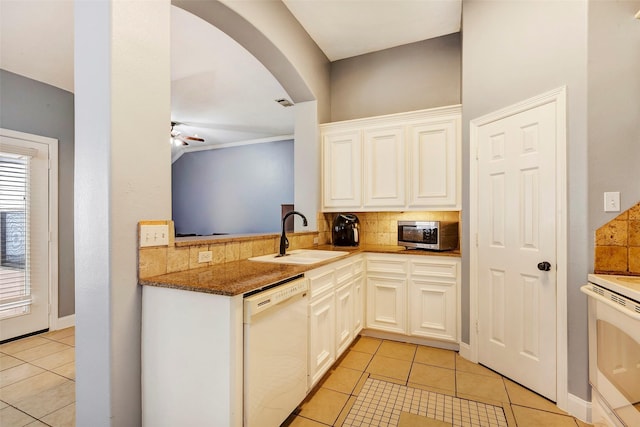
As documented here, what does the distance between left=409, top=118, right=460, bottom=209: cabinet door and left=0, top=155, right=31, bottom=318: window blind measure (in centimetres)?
390

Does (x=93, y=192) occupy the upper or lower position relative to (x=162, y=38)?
lower

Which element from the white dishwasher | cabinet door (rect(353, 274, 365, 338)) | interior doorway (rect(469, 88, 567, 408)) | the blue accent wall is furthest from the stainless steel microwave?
the blue accent wall

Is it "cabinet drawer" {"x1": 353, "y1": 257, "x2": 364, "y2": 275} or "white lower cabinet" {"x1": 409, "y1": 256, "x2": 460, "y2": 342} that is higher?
"cabinet drawer" {"x1": 353, "y1": 257, "x2": 364, "y2": 275}

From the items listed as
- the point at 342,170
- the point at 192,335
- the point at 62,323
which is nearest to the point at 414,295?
the point at 342,170

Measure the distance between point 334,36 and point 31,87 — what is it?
3.20 m

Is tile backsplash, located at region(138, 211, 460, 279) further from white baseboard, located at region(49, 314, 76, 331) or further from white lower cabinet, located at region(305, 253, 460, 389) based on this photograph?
white baseboard, located at region(49, 314, 76, 331)

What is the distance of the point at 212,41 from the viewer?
297 centimetres

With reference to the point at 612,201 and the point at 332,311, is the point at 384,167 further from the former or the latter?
the point at 612,201

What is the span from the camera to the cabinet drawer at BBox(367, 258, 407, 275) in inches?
112

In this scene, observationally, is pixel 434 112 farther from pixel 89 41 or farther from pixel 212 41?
pixel 89 41

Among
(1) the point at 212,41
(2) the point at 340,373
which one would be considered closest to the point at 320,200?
(2) the point at 340,373

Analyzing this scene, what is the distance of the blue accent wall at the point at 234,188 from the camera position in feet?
21.3

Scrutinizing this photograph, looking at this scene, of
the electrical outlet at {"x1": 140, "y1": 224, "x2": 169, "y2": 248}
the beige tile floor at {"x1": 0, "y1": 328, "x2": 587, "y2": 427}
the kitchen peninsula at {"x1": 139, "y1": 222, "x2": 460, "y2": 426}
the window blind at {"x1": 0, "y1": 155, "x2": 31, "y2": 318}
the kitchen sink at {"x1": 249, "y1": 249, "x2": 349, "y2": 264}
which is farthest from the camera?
the window blind at {"x1": 0, "y1": 155, "x2": 31, "y2": 318}

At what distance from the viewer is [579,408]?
1.82 metres
